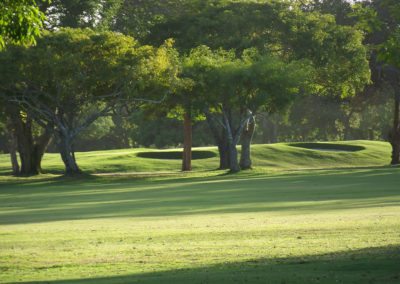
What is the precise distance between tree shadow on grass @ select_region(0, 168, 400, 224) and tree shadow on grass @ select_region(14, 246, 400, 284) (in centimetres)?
1133

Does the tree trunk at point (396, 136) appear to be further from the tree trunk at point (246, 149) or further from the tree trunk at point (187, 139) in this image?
the tree trunk at point (187, 139)

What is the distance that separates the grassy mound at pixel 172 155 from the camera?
83.4 metres

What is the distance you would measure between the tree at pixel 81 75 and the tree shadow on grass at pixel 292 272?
38695 millimetres

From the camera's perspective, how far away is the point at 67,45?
174 ft

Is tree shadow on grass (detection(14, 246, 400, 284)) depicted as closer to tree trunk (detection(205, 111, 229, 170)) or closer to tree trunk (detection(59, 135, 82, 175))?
tree trunk (detection(59, 135, 82, 175))

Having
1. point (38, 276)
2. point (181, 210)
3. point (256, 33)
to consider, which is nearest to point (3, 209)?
point (181, 210)

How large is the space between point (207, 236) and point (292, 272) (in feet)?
19.2

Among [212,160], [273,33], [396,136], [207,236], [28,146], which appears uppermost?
[273,33]

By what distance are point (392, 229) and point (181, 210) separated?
1001cm

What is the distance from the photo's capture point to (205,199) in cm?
3381

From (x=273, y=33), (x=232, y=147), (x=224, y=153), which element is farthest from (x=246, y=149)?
(x=273, y=33)

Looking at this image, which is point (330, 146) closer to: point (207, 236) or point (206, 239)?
point (207, 236)

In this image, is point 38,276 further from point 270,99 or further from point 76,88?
point 270,99

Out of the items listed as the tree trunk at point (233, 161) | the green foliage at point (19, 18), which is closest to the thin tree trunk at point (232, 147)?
the tree trunk at point (233, 161)
